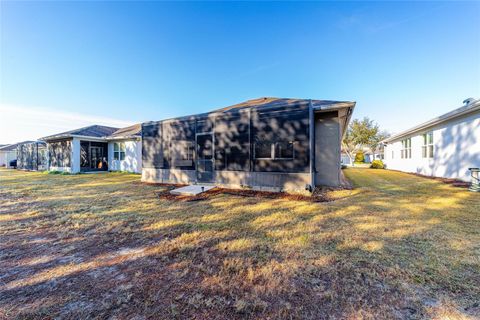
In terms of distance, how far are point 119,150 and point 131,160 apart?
208 cm

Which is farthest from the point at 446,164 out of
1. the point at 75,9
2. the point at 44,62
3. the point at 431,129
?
the point at 44,62

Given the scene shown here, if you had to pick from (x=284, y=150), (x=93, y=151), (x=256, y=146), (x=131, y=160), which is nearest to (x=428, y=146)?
(x=284, y=150)

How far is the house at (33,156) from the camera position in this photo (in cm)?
2038

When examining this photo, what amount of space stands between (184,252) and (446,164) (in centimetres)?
1420

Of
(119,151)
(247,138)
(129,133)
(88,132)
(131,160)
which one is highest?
(88,132)

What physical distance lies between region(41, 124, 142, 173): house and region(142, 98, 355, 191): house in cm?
693

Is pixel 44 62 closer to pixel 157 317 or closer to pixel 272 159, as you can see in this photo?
pixel 272 159

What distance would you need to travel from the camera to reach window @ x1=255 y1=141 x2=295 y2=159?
24.4 ft

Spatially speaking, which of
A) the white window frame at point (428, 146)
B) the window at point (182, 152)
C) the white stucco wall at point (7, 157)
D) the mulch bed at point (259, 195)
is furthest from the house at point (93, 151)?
the white window frame at point (428, 146)

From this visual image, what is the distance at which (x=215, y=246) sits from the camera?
10.2ft

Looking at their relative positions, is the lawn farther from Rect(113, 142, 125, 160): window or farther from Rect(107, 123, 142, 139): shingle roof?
Rect(113, 142, 125, 160): window

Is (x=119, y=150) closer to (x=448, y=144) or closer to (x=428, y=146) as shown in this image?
(x=448, y=144)

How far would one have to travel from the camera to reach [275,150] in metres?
7.70

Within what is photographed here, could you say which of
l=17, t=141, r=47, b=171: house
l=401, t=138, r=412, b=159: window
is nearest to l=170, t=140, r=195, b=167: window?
l=401, t=138, r=412, b=159: window
